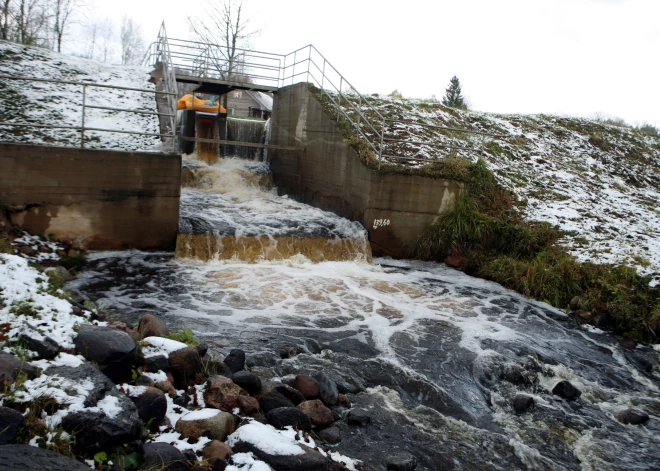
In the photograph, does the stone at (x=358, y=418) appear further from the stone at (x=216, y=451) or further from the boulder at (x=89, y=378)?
the boulder at (x=89, y=378)

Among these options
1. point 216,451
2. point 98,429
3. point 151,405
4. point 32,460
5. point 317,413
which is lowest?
point 317,413

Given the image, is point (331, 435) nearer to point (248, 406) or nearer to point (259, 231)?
point (248, 406)

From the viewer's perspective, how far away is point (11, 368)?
3.49m

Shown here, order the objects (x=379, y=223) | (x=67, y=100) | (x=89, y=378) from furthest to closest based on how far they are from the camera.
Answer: (x=67, y=100)
(x=379, y=223)
(x=89, y=378)

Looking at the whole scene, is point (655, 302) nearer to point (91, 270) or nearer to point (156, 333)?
point (156, 333)

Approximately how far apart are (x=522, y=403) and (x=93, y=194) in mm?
8586

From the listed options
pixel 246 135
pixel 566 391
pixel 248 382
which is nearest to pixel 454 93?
pixel 246 135

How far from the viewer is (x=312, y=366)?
20.4 feet

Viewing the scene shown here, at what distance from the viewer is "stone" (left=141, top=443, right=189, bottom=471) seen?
10.8 ft

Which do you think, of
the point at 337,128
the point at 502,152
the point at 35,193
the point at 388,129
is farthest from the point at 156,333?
the point at 502,152

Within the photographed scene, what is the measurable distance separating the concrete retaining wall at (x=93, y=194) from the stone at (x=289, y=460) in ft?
25.3

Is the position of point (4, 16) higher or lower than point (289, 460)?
higher

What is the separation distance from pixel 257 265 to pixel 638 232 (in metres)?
8.72

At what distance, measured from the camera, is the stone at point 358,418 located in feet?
16.3
